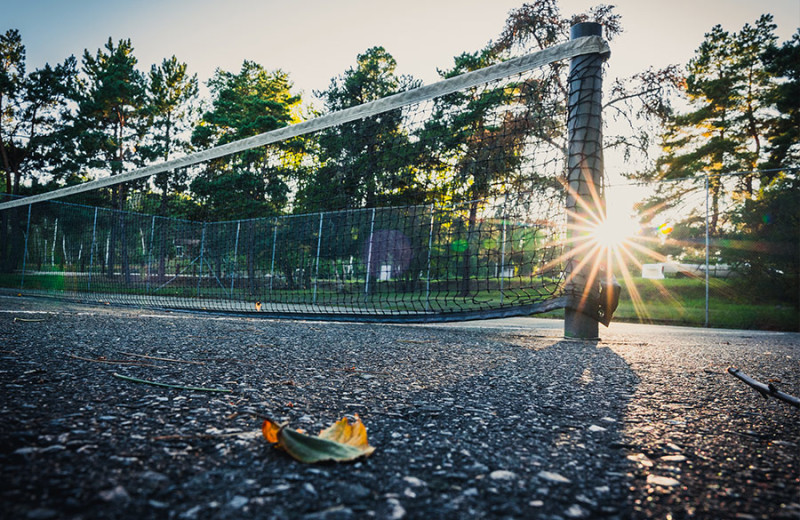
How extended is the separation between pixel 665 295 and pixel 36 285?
60.8 ft

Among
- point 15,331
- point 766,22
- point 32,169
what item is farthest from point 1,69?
point 766,22

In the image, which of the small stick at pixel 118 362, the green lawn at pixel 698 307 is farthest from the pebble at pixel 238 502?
the green lawn at pixel 698 307

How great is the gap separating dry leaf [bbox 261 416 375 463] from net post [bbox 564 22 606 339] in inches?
122

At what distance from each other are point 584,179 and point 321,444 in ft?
11.3

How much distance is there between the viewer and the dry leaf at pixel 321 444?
0.95 m

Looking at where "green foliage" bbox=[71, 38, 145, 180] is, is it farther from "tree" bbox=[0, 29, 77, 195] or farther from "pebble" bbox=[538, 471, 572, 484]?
"pebble" bbox=[538, 471, 572, 484]

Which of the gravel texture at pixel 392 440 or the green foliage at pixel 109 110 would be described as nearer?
the gravel texture at pixel 392 440

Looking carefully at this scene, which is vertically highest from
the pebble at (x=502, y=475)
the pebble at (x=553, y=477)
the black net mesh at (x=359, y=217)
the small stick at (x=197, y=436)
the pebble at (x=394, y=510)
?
the black net mesh at (x=359, y=217)

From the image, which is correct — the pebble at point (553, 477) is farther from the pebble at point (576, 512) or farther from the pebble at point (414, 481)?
the pebble at point (414, 481)

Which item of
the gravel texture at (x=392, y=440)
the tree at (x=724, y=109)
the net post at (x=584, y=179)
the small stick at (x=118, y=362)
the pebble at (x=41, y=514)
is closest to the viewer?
the pebble at (x=41, y=514)

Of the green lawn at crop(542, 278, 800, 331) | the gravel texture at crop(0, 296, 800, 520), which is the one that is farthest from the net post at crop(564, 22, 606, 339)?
the green lawn at crop(542, 278, 800, 331)

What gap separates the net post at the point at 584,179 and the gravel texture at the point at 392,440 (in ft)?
4.67

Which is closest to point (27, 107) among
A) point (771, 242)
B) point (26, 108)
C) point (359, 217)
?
point (26, 108)

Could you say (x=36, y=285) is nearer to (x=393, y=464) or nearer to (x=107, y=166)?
(x=107, y=166)
